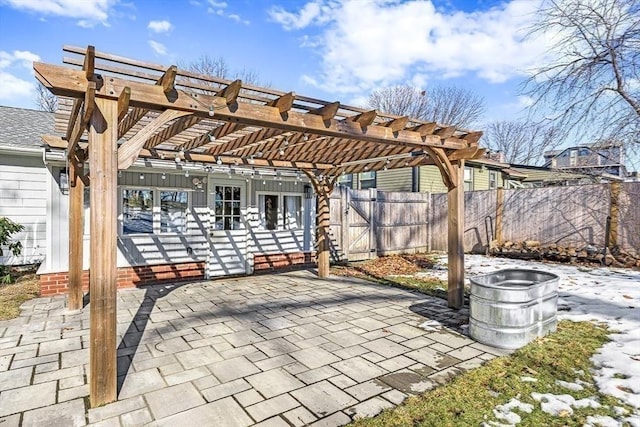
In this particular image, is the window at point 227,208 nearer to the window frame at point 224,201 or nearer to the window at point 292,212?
the window frame at point 224,201

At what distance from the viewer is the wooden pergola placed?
2.50 metres

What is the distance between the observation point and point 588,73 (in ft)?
27.0

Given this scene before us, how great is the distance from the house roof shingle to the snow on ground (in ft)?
27.0

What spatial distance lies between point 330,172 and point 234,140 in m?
2.48

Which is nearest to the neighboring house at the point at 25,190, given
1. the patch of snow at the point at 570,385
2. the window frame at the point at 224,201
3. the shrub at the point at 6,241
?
the shrub at the point at 6,241

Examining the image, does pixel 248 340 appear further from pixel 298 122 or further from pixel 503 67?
pixel 503 67

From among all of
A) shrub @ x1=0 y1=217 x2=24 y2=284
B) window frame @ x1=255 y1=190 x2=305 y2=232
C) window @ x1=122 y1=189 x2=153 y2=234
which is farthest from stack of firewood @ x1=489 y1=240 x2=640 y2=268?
shrub @ x1=0 y1=217 x2=24 y2=284

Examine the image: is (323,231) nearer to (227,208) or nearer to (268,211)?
(268,211)

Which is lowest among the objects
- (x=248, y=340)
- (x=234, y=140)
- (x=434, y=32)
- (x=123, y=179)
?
(x=248, y=340)

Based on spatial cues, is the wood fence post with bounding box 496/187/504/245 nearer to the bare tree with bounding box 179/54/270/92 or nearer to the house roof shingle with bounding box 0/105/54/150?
the house roof shingle with bounding box 0/105/54/150

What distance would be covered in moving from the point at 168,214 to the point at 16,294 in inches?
97.1

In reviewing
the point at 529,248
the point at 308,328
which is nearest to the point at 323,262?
the point at 308,328

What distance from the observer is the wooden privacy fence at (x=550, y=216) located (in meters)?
7.69

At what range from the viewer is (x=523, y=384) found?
9.19 feet
